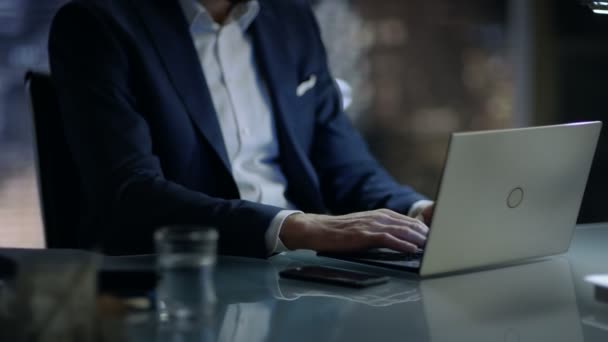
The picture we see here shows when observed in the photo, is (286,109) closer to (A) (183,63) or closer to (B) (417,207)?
(A) (183,63)

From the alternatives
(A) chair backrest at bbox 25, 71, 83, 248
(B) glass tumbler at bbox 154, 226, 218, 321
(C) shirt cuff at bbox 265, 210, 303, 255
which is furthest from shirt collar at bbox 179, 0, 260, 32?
(B) glass tumbler at bbox 154, 226, 218, 321

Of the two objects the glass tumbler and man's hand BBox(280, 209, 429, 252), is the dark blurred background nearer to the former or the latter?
man's hand BBox(280, 209, 429, 252)

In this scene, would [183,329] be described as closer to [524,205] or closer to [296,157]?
[524,205]

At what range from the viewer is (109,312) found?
0.72m

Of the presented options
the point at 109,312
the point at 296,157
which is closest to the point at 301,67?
the point at 296,157

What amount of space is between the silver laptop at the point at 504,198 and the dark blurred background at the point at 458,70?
1.98 meters

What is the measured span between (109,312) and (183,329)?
27cm

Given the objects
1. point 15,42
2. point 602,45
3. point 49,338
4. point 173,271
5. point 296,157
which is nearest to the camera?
point 49,338

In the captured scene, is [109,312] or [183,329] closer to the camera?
[109,312]

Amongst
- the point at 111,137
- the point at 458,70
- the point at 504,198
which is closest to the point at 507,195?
the point at 504,198

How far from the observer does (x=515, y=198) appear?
134cm

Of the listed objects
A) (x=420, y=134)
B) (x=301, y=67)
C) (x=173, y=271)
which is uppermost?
(x=173, y=271)

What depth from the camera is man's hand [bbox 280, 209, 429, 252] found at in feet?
4.63

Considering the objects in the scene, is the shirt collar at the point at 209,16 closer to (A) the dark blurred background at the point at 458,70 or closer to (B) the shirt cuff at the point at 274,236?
(B) the shirt cuff at the point at 274,236
